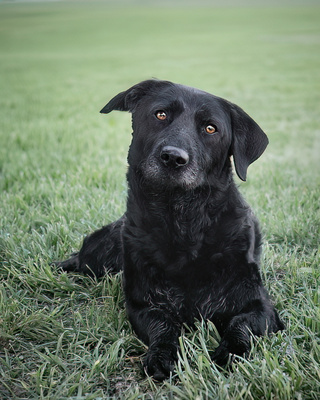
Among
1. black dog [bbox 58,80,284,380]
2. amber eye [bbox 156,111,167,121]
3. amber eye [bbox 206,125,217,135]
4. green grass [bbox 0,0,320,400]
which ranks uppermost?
amber eye [bbox 156,111,167,121]

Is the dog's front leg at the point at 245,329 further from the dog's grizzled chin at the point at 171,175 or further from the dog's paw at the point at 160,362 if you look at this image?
the dog's grizzled chin at the point at 171,175

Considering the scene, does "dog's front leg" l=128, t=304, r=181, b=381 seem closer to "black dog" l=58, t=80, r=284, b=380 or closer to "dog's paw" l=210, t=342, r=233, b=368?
"black dog" l=58, t=80, r=284, b=380

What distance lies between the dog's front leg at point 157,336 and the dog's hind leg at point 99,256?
27.7 inches

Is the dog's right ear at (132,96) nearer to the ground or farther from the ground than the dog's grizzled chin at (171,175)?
farther from the ground

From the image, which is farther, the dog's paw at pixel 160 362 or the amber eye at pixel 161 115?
the amber eye at pixel 161 115

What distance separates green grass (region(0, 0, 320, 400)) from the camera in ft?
7.41

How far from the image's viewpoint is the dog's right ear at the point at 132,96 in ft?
9.56

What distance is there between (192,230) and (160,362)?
74 centimetres

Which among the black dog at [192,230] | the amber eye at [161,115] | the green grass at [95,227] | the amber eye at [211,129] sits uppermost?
the amber eye at [161,115]

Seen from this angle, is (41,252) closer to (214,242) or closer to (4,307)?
(4,307)

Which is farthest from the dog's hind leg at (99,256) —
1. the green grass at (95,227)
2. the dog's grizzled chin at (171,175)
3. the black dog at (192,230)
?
the dog's grizzled chin at (171,175)

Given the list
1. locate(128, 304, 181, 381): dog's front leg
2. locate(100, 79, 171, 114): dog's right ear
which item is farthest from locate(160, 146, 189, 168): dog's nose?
locate(128, 304, 181, 381): dog's front leg

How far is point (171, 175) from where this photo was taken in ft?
8.38

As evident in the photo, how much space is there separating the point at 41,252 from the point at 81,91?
8800mm
